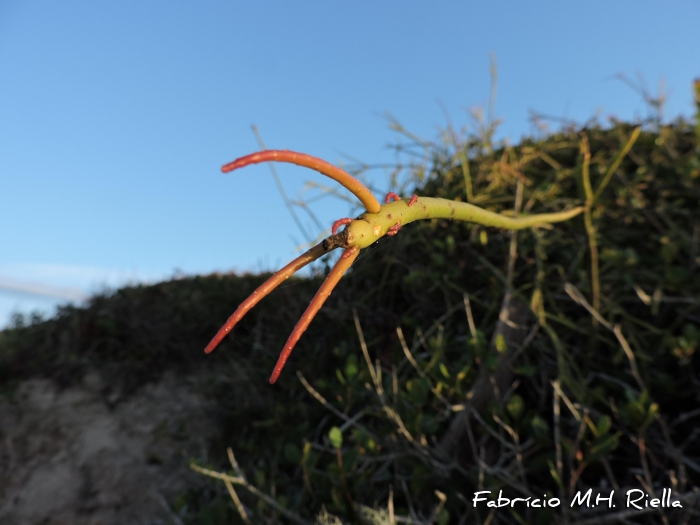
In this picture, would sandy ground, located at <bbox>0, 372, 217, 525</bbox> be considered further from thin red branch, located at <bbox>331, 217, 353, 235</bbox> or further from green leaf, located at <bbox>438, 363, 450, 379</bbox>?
thin red branch, located at <bbox>331, 217, 353, 235</bbox>

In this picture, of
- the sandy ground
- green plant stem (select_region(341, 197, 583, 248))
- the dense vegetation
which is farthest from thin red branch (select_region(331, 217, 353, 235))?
the sandy ground

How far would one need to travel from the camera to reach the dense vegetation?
1.17 meters

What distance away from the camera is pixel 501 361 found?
136 cm

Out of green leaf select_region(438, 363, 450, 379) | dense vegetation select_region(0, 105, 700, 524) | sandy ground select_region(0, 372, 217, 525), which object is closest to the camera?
dense vegetation select_region(0, 105, 700, 524)

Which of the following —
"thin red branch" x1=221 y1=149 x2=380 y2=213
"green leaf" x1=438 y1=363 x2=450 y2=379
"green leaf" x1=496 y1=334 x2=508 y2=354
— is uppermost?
"thin red branch" x1=221 y1=149 x2=380 y2=213

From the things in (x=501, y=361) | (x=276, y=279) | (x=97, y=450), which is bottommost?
(x=97, y=450)

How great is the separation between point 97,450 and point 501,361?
6.68ft

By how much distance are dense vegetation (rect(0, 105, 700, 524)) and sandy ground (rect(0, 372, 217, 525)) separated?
29 centimetres

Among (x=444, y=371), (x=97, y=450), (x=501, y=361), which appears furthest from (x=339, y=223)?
(x=97, y=450)

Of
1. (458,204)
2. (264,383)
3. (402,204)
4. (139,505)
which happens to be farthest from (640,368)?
(139,505)

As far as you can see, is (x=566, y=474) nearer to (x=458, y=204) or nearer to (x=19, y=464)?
(x=458, y=204)

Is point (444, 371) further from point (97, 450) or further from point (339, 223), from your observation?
point (97, 450)

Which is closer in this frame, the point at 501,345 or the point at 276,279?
the point at 276,279

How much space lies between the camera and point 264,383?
6.93 ft
